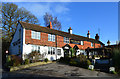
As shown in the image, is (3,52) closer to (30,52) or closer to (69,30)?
(30,52)

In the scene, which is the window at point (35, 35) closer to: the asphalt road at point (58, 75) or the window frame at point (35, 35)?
the window frame at point (35, 35)

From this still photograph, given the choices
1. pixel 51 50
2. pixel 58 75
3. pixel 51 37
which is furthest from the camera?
pixel 51 37

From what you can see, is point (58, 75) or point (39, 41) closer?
point (58, 75)

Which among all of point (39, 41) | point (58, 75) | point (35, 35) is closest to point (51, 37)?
point (39, 41)

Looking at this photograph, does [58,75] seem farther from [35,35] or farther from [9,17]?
[9,17]

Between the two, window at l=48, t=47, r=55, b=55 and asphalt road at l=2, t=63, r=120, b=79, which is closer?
asphalt road at l=2, t=63, r=120, b=79

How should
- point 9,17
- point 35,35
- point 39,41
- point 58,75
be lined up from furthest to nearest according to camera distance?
point 9,17, point 39,41, point 35,35, point 58,75

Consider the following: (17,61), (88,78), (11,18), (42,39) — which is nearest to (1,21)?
(11,18)

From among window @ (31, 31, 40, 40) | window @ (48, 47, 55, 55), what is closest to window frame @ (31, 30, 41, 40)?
window @ (31, 31, 40, 40)

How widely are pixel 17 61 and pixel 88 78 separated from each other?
36.9 feet

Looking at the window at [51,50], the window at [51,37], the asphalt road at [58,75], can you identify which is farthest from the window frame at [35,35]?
the asphalt road at [58,75]

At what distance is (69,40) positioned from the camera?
87.2 feet

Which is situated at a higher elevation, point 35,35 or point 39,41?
point 35,35

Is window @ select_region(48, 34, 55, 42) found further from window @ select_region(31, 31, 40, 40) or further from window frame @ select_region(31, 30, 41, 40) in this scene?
window @ select_region(31, 31, 40, 40)
